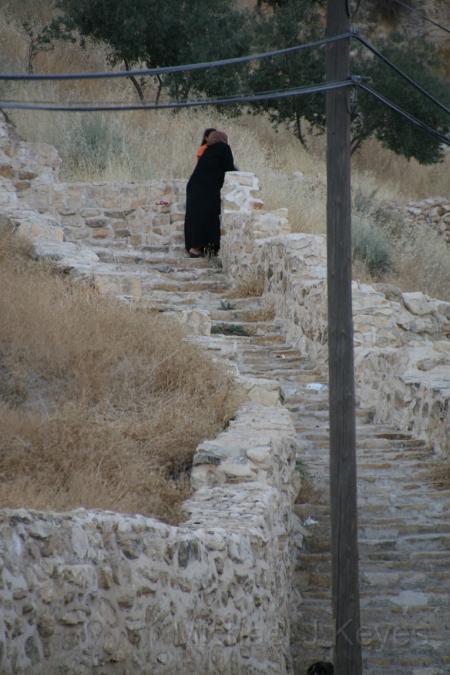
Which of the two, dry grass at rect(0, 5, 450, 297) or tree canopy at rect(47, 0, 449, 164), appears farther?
tree canopy at rect(47, 0, 449, 164)

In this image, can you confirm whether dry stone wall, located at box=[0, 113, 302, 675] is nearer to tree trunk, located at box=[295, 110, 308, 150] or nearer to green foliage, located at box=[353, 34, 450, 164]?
tree trunk, located at box=[295, 110, 308, 150]

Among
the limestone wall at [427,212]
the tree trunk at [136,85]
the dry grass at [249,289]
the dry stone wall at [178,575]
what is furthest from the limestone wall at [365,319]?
the tree trunk at [136,85]

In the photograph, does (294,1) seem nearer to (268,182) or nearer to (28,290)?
(268,182)

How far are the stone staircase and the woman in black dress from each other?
4260 millimetres

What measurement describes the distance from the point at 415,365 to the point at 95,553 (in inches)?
268

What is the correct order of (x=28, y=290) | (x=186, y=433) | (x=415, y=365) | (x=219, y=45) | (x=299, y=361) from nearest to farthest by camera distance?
(x=186, y=433), (x=28, y=290), (x=415, y=365), (x=299, y=361), (x=219, y=45)

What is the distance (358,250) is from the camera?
17.9 metres

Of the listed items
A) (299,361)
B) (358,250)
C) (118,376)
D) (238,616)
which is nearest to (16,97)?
(358,250)

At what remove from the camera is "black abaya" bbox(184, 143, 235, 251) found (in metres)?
16.4

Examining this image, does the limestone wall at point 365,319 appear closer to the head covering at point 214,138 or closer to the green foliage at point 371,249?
the head covering at point 214,138

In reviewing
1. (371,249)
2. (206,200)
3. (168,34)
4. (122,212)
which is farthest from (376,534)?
(168,34)

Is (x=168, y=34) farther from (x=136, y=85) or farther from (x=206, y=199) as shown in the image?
(x=206, y=199)

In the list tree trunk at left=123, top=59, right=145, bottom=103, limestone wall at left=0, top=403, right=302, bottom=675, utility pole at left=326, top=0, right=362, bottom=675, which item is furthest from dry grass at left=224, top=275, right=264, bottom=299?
tree trunk at left=123, top=59, right=145, bottom=103

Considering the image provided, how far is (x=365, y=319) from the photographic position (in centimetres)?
1193
